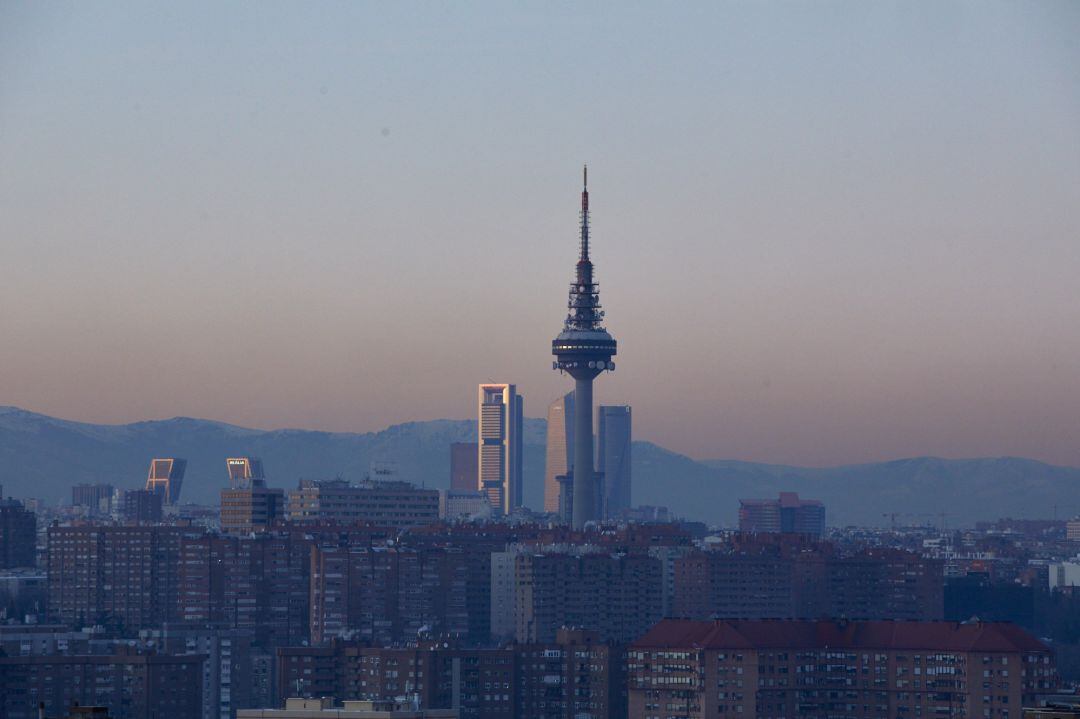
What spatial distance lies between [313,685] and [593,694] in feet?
28.6

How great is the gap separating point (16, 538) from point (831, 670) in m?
77.3

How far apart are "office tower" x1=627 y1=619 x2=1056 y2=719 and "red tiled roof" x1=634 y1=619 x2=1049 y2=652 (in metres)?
0.03

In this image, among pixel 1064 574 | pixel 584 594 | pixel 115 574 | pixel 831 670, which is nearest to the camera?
pixel 831 670

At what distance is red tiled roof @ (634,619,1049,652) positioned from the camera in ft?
275

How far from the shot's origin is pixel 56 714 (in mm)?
79125

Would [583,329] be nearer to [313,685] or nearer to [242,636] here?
[242,636]

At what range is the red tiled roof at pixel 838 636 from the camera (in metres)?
83.8

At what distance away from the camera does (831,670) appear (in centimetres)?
8662

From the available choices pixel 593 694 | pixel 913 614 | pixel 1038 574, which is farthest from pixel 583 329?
pixel 593 694

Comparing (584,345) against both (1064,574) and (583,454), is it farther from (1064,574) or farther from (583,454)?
(1064,574)

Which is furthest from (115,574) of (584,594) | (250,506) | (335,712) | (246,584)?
(335,712)

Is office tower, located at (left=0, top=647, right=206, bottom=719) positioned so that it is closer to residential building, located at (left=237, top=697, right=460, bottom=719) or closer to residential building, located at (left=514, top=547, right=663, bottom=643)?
residential building, located at (left=237, top=697, right=460, bottom=719)

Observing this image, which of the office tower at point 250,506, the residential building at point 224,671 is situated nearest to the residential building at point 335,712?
the residential building at point 224,671

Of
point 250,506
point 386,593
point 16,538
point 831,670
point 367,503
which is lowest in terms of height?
point 831,670
